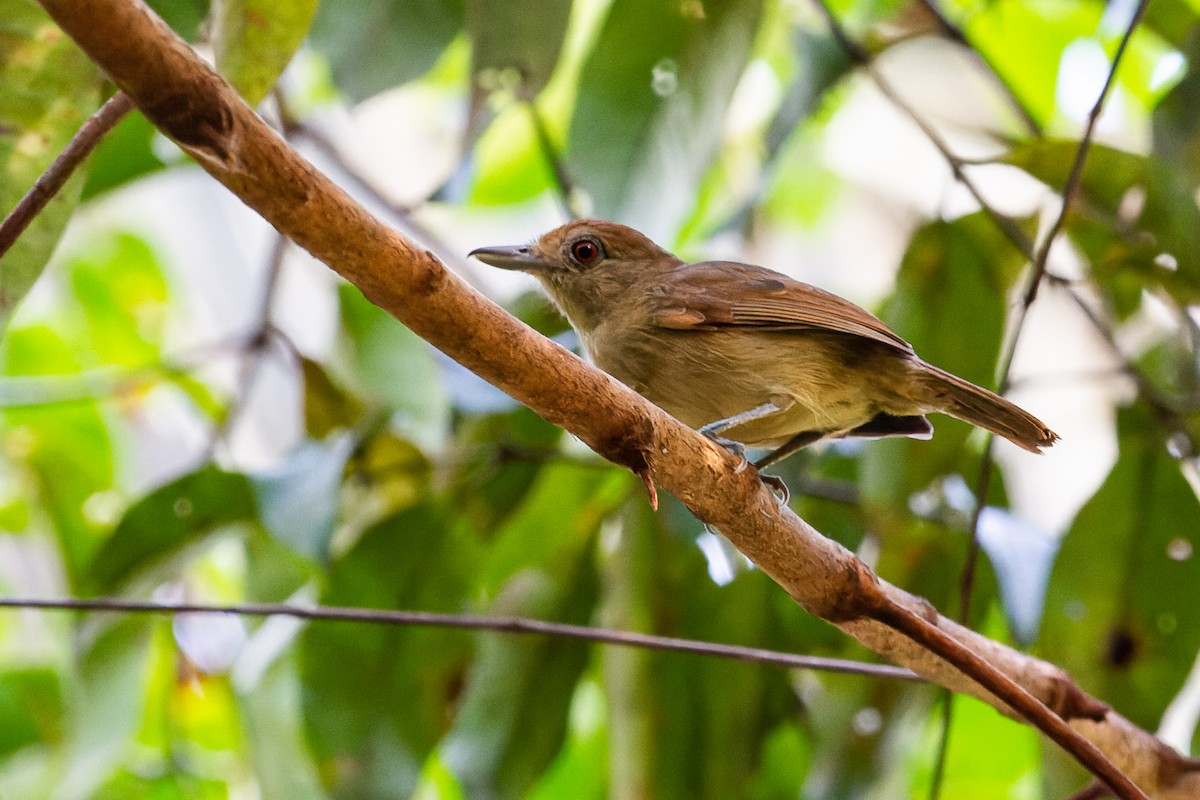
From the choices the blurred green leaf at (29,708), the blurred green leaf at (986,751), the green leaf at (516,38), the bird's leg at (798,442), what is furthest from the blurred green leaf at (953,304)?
the blurred green leaf at (29,708)

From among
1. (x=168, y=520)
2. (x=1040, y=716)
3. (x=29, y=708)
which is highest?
(x=168, y=520)

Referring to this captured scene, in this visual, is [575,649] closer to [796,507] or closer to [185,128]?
[796,507]

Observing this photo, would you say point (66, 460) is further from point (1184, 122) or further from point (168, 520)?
point (1184, 122)

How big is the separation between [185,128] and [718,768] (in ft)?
8.40

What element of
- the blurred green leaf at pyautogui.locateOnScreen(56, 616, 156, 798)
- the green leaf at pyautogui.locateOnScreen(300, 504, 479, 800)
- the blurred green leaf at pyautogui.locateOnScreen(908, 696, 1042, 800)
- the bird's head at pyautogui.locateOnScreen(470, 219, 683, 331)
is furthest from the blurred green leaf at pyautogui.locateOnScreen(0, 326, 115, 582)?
the blurred green leaf at pyautogui.locateOnScreen(908, 696, 1042, 800)

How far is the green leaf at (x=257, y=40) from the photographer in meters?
2.29

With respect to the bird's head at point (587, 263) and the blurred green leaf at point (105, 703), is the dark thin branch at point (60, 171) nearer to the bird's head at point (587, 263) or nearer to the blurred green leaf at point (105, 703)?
the bird's head at point (587, 263)

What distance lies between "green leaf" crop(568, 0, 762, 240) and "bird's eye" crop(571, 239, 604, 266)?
0.12 meters

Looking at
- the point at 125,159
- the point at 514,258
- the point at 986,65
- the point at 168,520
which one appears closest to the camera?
the point at 168,520

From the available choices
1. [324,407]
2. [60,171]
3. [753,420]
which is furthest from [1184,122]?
[60,171]

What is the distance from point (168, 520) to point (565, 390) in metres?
2.06

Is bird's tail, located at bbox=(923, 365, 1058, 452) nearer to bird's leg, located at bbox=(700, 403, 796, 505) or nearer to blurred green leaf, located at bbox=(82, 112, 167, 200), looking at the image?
bird's leg, located at bbox=(700, 403, 796, 505)

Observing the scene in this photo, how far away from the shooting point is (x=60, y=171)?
70.4 inches

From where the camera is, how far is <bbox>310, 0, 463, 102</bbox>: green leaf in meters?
3.23
